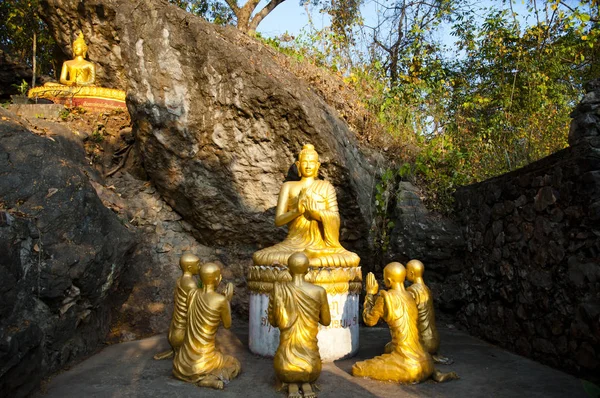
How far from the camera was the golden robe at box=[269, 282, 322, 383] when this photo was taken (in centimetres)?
421

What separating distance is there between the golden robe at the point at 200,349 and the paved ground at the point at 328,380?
12 cm

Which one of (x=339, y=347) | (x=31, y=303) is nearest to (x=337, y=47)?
(x=339, y=347)

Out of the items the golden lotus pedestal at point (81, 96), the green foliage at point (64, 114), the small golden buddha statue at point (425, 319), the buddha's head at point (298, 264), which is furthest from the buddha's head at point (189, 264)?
the golden lotus pedestal at point (81, 96)

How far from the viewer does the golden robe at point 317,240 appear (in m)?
5.44

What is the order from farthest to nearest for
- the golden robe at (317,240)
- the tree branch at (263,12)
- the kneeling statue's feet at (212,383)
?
1. the tree branch at (263,12)
2. the golden robe at (317,240)
3. the kneeling statue's feet at (212,383)

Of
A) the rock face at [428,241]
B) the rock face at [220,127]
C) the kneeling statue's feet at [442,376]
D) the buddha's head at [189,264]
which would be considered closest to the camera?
the kneeling statue's feet at [442,376]

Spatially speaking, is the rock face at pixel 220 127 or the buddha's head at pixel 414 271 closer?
the buddha's head at pixel 414 271

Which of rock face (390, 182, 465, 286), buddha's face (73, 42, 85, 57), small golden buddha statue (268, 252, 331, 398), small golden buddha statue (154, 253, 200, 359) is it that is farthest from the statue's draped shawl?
buddha's face (73, 42, 85, 57)

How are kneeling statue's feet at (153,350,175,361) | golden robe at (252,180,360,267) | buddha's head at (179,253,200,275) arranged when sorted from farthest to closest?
1. golden robe at (252,180,360,267)
2. kneeling statue's feet at (153,350,175,361)
3. buddha's head at (179,253,200,275)

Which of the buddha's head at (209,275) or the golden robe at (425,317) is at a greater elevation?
the buddha's head at (209,275)

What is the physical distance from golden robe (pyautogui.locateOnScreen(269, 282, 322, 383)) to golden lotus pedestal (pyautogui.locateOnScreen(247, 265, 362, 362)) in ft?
3.11

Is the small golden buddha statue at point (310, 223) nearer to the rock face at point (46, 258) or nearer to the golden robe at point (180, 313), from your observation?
the golden robe at point (180, 313)

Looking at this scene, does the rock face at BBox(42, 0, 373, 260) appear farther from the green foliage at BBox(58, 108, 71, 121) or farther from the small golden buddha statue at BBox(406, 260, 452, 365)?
the small golden buddha statue at BBox(406, 260, 452, 365)

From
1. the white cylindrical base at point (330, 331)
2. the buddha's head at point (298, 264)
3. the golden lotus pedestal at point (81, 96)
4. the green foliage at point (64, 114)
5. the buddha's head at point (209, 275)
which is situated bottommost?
the white cylindrical base at point (330, 331)
